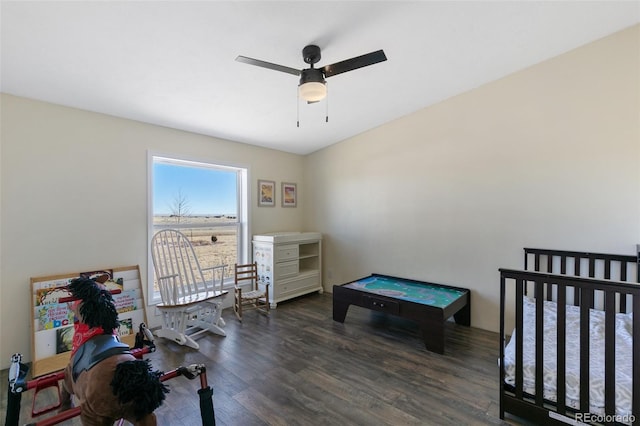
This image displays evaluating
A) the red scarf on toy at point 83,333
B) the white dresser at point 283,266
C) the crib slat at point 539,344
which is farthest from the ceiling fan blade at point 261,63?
the white dresser at point 283,266

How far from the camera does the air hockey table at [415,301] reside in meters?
2.59

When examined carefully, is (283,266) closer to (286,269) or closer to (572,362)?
A: (286,269)

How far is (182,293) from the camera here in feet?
10.1

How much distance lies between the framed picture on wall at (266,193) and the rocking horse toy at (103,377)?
9.53 ft

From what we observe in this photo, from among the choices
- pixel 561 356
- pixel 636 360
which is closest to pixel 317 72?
pixel 561 356

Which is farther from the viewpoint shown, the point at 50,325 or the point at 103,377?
the point at 50,325

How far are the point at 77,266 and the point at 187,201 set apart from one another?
1281 mm

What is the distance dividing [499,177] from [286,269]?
294cm

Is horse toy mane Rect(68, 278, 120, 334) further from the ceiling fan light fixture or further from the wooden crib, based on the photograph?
A: the wooden crib

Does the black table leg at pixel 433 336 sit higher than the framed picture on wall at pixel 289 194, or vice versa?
the framed picture on wall at pixel 289 194

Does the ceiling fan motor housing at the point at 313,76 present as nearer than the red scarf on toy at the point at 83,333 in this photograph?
No

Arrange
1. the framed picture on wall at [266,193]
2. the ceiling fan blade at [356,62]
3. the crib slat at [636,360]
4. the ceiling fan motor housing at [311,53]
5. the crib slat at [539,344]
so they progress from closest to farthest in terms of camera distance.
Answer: the crib slat at [636,360]
the crib slat at [539,344]
the ceiling fan blade at [356,62]
the ceiling fan motor housing at [311,53]
the framed picture on wall at [266,193]

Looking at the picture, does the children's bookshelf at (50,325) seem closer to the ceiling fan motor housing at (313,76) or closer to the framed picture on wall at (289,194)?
the ceiling fan motor housing at (313,76)

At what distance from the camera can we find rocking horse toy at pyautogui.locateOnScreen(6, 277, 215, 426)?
1.05m
